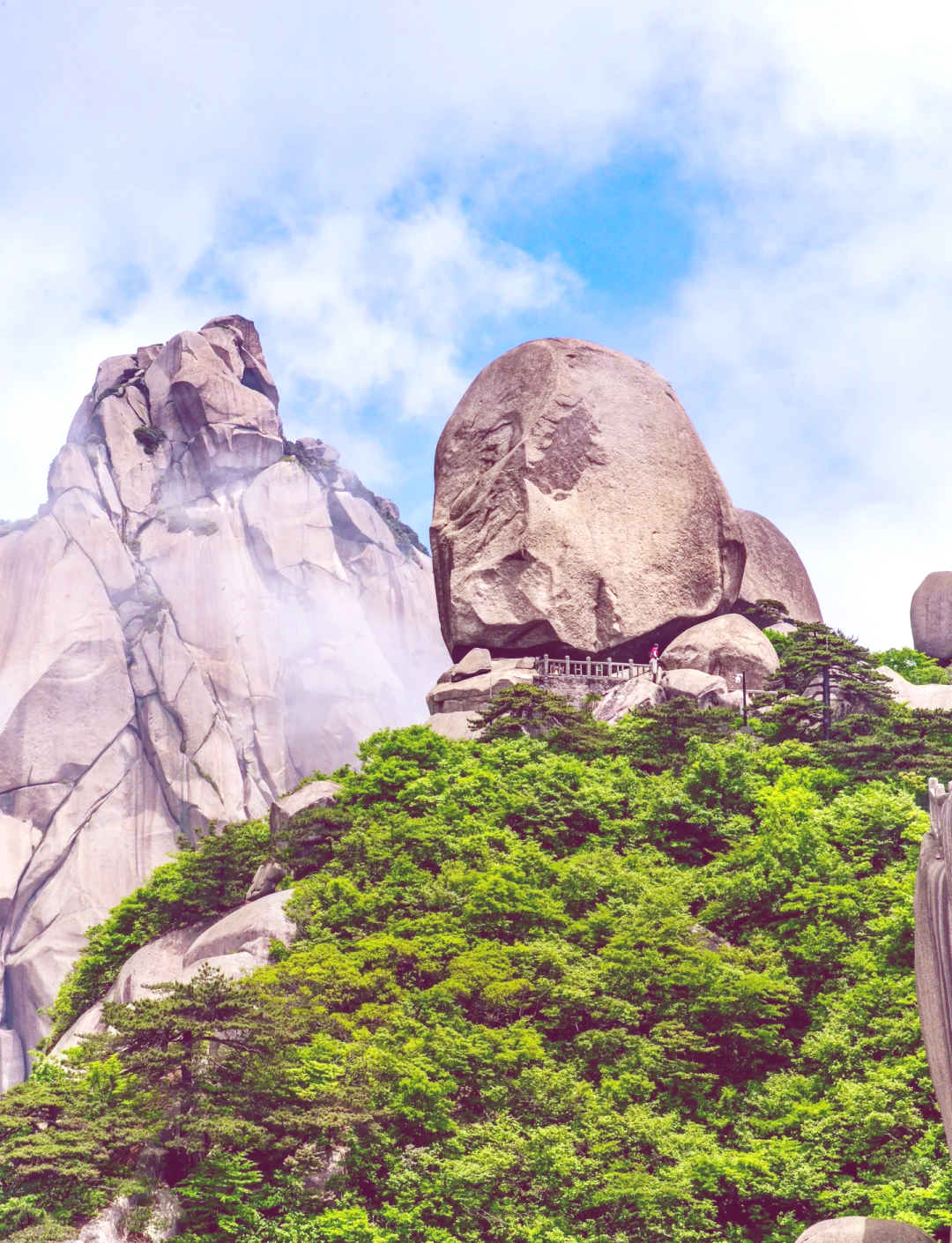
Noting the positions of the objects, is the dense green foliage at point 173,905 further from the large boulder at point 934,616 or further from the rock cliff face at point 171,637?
the large boulder at point 934,616

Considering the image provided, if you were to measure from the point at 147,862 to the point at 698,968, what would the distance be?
31304 mm

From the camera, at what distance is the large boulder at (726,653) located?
29016mm

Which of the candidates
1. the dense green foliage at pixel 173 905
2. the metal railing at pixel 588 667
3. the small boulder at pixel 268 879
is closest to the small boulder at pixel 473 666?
the metal railing at pixel 588 667

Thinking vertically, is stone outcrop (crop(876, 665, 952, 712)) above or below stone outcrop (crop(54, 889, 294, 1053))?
above

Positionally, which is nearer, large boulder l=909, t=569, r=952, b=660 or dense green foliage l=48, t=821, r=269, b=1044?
dense green foliage l=48, t=821, r=269, b=1044

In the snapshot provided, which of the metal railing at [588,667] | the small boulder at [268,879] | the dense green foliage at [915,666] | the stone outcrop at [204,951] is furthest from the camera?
the dense green foliage at [915,666]

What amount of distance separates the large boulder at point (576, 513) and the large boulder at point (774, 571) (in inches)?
84.5

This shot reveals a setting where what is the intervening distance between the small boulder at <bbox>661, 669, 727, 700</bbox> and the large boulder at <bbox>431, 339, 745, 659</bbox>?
2.02 metres

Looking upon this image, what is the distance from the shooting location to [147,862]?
4431cm

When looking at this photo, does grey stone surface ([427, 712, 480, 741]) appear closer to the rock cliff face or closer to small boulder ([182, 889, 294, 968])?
small boulder ([182, 889, 294, 968])

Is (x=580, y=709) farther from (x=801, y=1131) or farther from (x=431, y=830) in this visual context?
(x=801, y=1131)

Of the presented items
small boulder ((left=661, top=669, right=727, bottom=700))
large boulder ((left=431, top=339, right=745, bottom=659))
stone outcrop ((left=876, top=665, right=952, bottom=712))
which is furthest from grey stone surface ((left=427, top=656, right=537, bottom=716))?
stone outcrop ((left=876, top=665, right=952, bottom=712))

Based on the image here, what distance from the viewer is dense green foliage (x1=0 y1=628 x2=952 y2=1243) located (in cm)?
1359

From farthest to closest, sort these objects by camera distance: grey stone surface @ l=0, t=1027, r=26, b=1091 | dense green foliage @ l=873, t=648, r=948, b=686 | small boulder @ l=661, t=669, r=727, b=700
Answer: grey stone surface @ l=0, t=1027, r=26, b=1091 < dense green foliage @ l=873, t=648, r=948, b=686 < small boulder @ l=661, t=669, r=727, b=700
